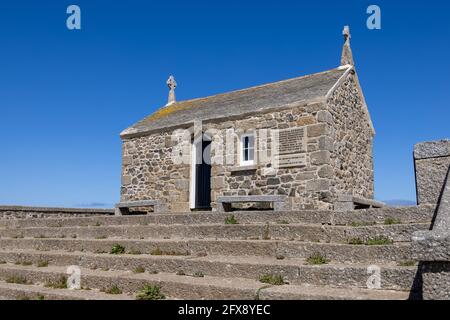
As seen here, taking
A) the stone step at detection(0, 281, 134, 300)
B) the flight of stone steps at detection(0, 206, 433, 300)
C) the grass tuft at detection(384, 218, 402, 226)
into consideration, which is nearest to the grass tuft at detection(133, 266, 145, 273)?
the flight of stone steps at detection(0, 206, 433, 300)

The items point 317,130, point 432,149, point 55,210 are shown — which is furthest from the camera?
point 55,210

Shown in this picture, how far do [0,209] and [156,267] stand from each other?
9.80m

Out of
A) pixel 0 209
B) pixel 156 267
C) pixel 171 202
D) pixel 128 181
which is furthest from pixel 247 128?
pixel 0 209

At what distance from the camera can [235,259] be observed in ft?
23.5

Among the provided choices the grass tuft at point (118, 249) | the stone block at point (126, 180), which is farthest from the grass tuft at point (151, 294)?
the stone block at point (126, 180)

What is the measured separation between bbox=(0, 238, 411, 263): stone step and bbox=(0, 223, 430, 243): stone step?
1.45 ft

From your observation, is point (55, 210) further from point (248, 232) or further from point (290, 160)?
point (248, 232)

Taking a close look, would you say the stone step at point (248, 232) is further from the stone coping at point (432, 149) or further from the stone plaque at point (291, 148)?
the stone plaque at point (291, 148)

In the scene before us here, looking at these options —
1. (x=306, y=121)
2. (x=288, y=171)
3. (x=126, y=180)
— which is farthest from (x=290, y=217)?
(x=126, y=180)

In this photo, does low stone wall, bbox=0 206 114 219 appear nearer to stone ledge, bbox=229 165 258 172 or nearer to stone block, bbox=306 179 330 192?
stone ledge, bbox=229 165 258 172

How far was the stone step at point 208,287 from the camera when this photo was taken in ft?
17.6

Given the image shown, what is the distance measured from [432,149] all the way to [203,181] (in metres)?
9.82

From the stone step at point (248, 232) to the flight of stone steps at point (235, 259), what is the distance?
0.02m
